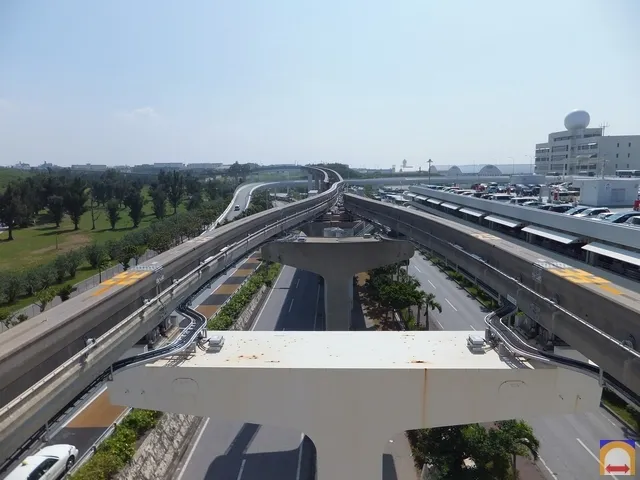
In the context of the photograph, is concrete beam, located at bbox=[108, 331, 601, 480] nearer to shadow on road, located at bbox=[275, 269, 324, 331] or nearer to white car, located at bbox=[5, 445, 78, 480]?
white car, located at bbox=[5, 445, 78, 480]

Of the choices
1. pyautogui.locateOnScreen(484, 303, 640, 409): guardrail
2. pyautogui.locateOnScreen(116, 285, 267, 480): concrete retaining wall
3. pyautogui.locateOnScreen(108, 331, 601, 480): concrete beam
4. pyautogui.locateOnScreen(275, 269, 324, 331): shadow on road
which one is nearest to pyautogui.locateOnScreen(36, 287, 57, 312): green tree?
pyautogui.locateOnScreen(275, 269, 324, 331): shadow on road

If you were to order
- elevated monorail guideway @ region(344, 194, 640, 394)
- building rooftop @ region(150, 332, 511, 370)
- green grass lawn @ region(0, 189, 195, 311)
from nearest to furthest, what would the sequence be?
elevated monorail guideway @ region(344, 194, 640, 394), building rooftop @ region(150, 332, 511, 370), green grass lawn @ region(0, 189, 195, 311)

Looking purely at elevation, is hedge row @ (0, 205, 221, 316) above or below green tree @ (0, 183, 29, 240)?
below

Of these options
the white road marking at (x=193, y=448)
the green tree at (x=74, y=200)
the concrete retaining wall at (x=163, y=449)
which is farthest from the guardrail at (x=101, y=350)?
the green tree at (x=74, y=200)

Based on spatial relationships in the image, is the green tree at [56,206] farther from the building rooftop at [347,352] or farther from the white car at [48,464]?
the building rooftop at [347,352]

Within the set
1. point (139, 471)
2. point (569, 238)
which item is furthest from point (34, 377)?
point (569, 238)

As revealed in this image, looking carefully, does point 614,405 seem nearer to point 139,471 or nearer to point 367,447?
point 367,447
